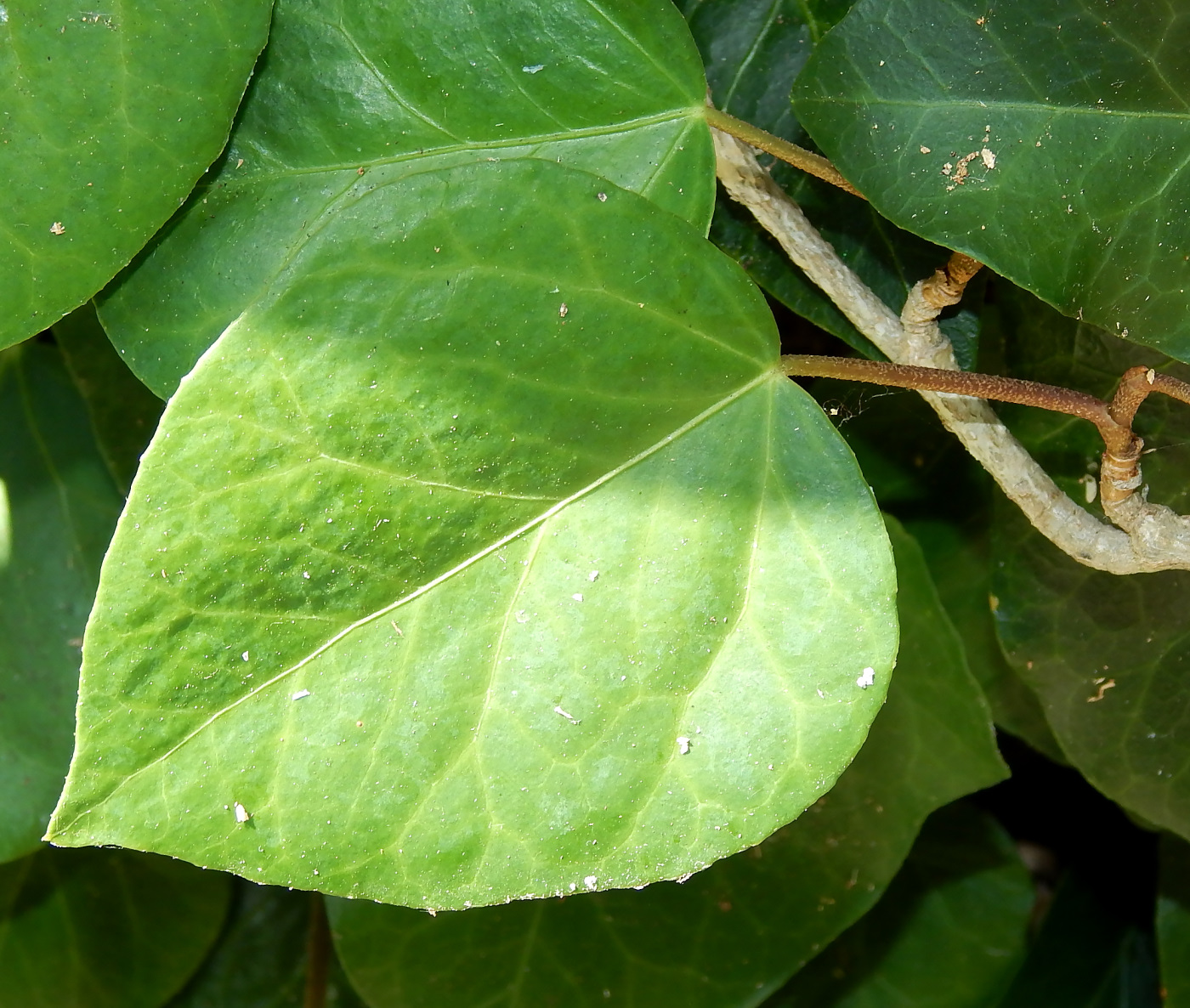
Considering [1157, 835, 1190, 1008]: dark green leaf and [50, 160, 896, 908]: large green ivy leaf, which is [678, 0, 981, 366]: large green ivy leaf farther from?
[1157, 835, 1190, 1008]: dark green leaf

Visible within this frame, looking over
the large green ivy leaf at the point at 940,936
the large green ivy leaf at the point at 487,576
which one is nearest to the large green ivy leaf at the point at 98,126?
the large green ivy leaf at the point at 487,576

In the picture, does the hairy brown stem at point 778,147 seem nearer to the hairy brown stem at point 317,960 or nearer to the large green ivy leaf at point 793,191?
the large green ivy leaf at point 793,191

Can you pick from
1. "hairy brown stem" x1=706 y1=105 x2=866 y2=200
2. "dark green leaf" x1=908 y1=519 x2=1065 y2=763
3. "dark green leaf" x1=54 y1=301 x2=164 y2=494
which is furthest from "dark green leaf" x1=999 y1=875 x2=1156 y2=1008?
"dark green leaf" x1=54 y1=301 x2=164 y2=494

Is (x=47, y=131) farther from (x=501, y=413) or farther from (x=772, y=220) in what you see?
(x=772, y=220)

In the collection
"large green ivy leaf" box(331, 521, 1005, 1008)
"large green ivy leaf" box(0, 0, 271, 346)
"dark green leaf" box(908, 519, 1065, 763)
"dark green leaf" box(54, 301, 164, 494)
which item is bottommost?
"large green ivy leaf" box(331, 521, 1005, 1008)

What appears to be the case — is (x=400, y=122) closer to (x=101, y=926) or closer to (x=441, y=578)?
(x=441, y=578)

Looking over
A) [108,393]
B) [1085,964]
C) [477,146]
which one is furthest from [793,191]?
[1085,964]
